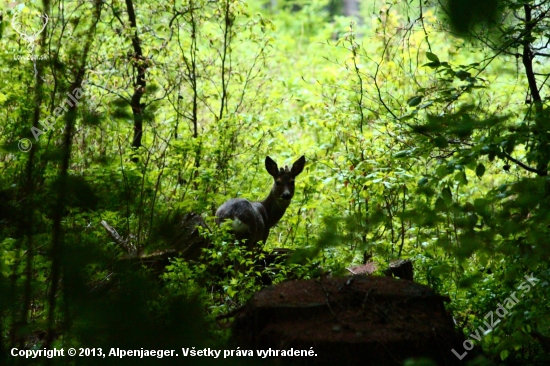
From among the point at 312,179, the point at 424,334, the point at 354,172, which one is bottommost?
the point at 424,334

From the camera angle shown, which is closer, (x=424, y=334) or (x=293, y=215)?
(x=424, y=334)

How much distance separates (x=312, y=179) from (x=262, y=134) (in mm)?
1416

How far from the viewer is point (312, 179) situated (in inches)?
396

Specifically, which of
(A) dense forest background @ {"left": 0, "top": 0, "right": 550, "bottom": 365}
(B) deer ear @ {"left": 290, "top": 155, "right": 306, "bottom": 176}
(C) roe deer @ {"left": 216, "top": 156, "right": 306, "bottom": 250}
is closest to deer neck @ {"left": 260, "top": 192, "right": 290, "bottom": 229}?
(C) roe deer @ {"left": 216, "top": 156, "right": 306, "bottom": 250}

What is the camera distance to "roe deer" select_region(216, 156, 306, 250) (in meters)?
8.60

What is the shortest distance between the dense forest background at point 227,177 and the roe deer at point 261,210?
0.25 m

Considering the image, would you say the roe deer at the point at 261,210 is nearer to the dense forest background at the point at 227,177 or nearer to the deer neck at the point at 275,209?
the deer neck at the point at 275,209

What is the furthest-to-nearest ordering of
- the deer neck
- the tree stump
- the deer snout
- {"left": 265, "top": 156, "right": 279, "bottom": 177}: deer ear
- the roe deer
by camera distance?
{"left": 265, "top": 156, "right": 279, "bottom": 177}: deer ear < the deer neck < the deer snout < the roe deer < the tree stump

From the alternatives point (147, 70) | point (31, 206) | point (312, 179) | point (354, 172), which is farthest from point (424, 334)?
point (147, 70)

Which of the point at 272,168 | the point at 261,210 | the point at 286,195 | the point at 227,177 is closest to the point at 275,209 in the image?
the point at 286,195

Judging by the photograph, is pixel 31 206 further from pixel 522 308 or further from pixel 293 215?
pixel 293 215

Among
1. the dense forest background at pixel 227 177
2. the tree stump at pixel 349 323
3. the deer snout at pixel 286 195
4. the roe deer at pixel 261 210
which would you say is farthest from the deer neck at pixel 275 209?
the tree stump at pixel 349 323

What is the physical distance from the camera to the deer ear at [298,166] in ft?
32.7

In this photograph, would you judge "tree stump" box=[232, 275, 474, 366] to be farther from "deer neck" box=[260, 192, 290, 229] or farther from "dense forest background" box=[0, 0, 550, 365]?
"deer neck" box=[260, 192, 290, 229]
